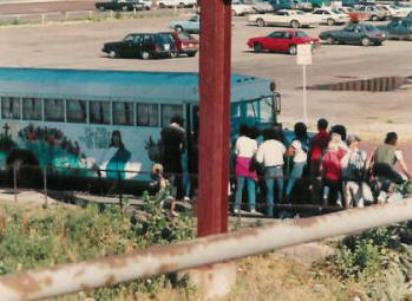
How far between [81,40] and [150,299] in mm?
64866

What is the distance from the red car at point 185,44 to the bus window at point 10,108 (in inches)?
1408

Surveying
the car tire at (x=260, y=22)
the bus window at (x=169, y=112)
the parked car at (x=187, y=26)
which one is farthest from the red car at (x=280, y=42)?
the bus window at (x=169, y=112)

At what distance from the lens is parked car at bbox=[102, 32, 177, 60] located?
57031 millimetres

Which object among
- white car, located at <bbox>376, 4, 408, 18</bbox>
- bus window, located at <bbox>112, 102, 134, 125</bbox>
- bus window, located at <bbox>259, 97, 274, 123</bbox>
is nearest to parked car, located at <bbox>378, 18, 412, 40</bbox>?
white car, located at <bbox>376, 4, 408, 18</bbox>

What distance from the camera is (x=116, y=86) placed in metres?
21.1

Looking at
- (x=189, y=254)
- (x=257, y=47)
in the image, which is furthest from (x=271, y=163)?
(x=257, y=47)

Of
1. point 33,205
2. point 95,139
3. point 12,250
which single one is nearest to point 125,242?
point 12,250

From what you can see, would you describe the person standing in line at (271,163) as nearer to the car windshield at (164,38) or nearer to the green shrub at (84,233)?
the green shrub at (84,233)

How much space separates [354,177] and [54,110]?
25.7 ft

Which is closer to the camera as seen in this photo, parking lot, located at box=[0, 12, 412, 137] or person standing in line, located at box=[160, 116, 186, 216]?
person standing in line, located at box=[160, 116, 186, 216]

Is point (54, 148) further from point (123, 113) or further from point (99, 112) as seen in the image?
point (123, 113)

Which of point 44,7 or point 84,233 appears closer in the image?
point 84,233

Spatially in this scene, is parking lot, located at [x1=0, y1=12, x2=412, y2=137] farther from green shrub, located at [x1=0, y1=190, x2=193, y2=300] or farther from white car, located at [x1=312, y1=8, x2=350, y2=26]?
green shrub, located at [x1=0, y1=190, x2=193, y2=300]

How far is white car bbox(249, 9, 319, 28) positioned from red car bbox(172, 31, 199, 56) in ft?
73.0
